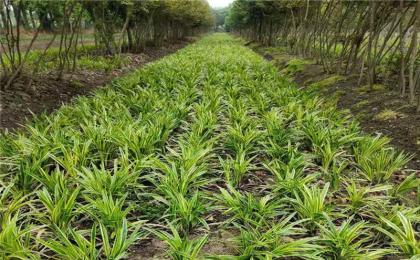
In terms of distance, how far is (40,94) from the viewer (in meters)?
7.96

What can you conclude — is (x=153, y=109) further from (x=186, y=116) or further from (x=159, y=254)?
(x=159, y=254)

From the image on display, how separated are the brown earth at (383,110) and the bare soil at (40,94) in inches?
196

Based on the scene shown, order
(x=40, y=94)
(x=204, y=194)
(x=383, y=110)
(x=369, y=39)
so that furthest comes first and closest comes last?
(x=369, y=39) → (x=40, y=94) → (x=383, y=110) → (x=204, y=194)

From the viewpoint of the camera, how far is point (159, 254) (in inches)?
113

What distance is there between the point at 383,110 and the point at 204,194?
14.4 feet

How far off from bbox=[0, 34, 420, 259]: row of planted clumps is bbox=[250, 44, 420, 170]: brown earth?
0.79 m

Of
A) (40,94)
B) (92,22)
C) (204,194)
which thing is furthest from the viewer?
(92,22)

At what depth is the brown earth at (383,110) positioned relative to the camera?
5.26 m

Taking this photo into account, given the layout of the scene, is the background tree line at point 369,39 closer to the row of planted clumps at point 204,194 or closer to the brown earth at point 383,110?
the brown earth at point 383,110

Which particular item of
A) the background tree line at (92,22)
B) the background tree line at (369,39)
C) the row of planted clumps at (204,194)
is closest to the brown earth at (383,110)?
the background tree line at (369,39)

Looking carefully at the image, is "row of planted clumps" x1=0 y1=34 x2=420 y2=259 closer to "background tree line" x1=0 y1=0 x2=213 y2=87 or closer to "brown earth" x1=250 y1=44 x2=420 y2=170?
"brown earth" x1=250 y1=44 x2=420 y2=170

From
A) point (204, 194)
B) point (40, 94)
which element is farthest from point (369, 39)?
point (40, 94)

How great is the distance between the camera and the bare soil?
6.59 meters

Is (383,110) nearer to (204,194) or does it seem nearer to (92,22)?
(204,194)
